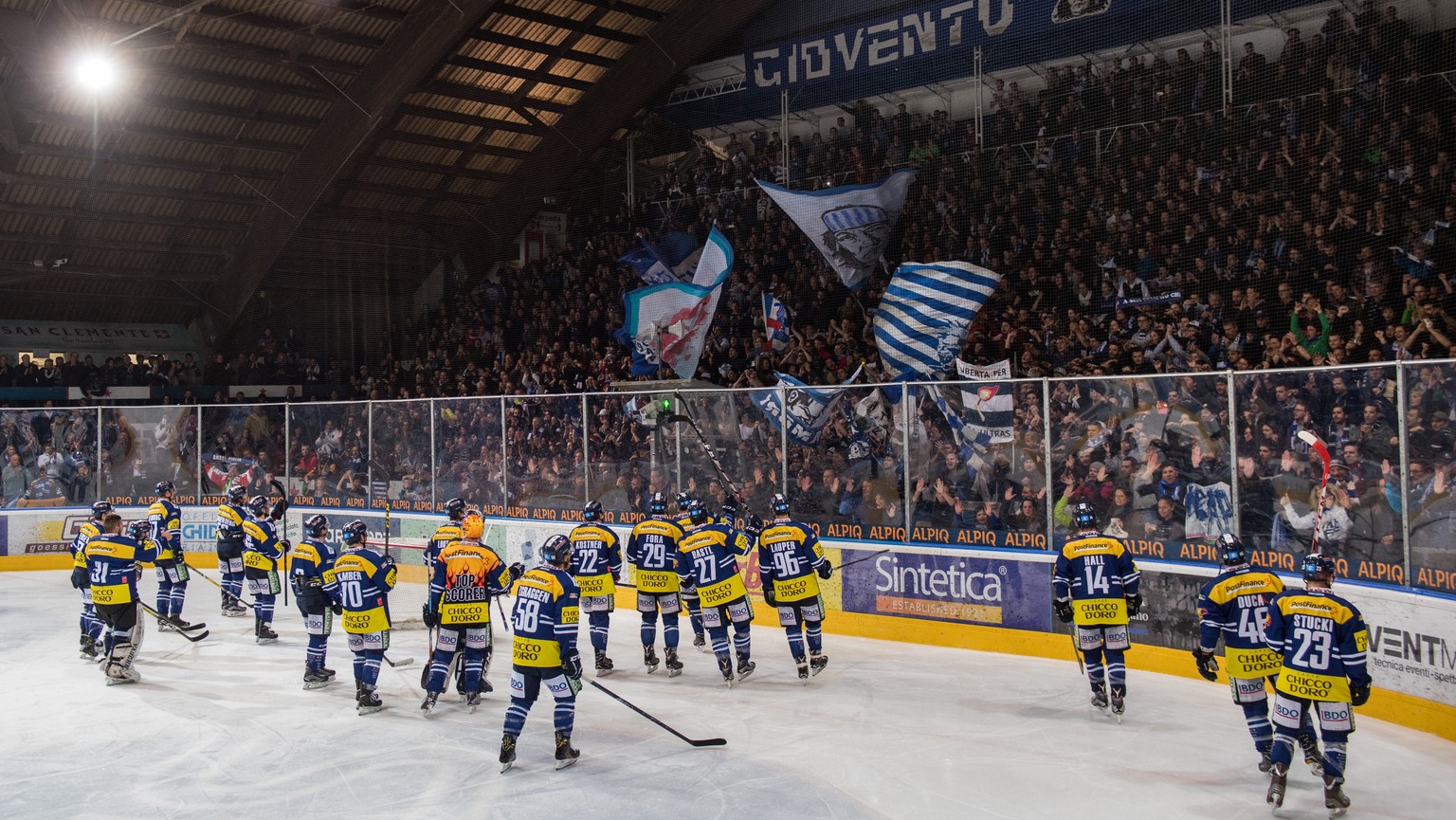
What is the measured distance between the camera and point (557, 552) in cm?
860

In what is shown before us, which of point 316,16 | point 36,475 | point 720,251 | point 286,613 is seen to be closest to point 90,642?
point 286,613

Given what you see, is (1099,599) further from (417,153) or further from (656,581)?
(417,153)

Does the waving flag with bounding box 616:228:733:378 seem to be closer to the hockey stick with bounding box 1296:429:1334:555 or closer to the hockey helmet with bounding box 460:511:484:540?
the hockey helmet with bounding box 460:511:484:540

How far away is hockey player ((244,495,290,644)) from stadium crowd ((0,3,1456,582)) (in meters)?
→ 3.83

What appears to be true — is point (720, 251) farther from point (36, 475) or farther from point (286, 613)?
point (36, 475)

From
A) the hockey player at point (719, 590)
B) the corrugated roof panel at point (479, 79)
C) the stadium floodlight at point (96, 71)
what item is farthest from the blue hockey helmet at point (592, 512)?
the corrugated roof panel at point (479, 79)

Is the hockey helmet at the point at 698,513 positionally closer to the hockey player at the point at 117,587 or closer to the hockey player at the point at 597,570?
the hockey player at the point at 597,570

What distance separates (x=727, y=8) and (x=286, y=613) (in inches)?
616

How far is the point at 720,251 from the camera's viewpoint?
18547 millimetres

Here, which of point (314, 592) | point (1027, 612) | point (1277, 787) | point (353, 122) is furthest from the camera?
point (353, 122)

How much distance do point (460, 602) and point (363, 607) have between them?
2.90 feet

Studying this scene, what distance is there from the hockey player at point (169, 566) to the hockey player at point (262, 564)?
803 mm

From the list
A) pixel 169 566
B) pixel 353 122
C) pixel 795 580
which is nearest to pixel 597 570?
pixel 795 580

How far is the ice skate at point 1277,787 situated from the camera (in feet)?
24.3
